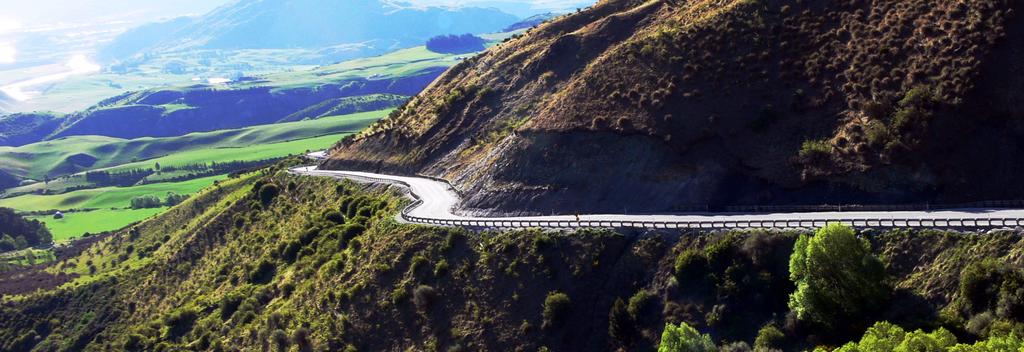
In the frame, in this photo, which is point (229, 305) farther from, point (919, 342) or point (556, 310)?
point (919, 342)

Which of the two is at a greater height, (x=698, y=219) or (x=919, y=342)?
(x=698, y=219)

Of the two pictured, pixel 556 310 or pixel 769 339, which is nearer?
pixel 769 339

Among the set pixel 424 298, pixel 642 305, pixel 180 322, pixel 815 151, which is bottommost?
pixel 180 322

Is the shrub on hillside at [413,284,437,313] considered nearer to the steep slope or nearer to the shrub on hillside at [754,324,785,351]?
the steep slope

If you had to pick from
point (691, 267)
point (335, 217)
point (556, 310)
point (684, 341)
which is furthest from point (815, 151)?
point (335, 217)

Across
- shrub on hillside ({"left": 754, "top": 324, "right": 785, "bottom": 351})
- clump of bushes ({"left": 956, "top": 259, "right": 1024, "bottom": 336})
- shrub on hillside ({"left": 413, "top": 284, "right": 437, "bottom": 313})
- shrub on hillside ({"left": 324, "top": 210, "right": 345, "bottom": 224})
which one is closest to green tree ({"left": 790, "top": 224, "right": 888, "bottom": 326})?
shrub on hillside ({"left": 754, "top": 324, "right": 785, "bottom": 351})

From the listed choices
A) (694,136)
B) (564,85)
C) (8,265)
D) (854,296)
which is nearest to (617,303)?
(854,296)

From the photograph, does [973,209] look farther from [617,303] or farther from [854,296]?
[617,303]
